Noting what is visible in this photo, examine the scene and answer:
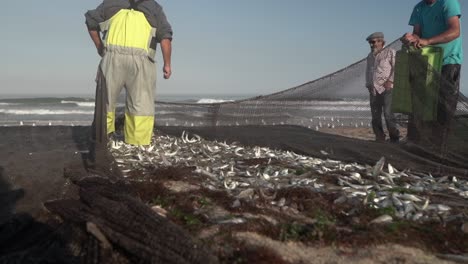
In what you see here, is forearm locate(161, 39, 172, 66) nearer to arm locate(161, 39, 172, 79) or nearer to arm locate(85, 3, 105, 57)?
arm locate(161, 39, 172, 79)

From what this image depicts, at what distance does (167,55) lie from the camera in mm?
8859

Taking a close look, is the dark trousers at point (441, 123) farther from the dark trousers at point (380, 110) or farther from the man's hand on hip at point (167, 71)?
the man's hand on hip at point (167, 71)

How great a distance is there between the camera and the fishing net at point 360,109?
7219 millimetres

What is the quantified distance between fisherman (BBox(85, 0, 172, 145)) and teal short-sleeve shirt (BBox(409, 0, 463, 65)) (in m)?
4.85

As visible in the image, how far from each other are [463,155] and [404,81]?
2058mm

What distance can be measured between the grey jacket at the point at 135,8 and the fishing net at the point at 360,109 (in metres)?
2.50

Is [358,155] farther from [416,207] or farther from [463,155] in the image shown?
[416,207]

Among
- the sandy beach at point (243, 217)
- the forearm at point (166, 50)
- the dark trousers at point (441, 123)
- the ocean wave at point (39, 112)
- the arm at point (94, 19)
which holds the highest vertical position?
the arm at point (94, 19)

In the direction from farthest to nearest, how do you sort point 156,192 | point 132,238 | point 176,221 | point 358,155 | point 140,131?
1. point 140,131
2. point 358,155
3. point 156,192
4. point 176,221
5. point 132,238

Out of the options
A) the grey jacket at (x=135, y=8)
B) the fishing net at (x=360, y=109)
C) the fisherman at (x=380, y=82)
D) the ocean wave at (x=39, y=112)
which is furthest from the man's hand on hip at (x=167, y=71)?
the ocean wave at (x=39, y=112)

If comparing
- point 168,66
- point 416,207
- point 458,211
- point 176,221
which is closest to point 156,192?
point 176,221

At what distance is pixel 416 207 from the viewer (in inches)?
181

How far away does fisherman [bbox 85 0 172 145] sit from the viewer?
830 cm

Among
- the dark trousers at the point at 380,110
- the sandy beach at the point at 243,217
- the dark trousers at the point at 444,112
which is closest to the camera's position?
the sandy beach at the point at 243,217
